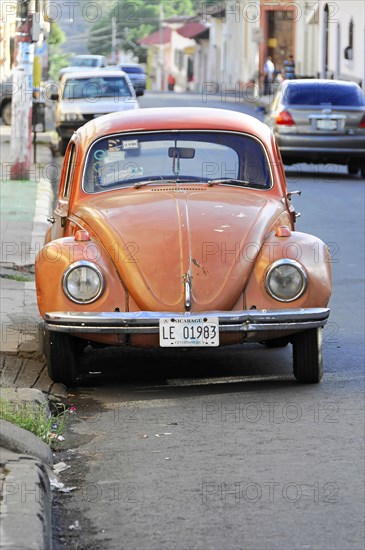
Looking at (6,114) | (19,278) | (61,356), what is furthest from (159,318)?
(6,114)

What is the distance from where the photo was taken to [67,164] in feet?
32.3

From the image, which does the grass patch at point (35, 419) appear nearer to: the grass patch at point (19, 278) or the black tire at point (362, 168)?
the grass patch at point (19, 278)

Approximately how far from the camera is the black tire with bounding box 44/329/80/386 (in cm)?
810

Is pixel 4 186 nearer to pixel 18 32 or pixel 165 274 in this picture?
pixel 18 32

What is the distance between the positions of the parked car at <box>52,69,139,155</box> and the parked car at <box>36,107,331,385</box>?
60.8 ft

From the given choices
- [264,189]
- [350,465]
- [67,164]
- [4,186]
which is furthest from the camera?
[4,186]

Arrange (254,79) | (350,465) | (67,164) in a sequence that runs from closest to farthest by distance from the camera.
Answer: (350,465)
(67,164)
(254,79)

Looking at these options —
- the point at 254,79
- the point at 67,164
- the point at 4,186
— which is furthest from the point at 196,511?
the point at 254,79

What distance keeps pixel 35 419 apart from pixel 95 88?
22927mm

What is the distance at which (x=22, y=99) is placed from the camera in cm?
2128

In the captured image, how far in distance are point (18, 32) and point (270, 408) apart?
49.3ft

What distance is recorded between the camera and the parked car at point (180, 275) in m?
7.79

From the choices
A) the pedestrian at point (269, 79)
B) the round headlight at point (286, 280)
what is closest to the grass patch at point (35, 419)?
the round headlight at point (286, 280)

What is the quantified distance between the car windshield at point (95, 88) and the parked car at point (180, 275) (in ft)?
66.7
